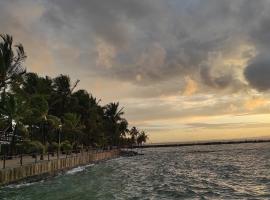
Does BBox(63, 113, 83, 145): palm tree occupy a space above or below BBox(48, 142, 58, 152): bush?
above

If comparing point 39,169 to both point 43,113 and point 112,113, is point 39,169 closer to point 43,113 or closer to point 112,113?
point 43,113

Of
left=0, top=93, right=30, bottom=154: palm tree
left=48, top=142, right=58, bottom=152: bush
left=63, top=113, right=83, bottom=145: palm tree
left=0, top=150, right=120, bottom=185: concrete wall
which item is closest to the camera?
left=0, top=150, right=120, bottom=185: concrete wall

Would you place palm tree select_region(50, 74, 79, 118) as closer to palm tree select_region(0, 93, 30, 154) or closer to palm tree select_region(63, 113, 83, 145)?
palm tree select_region(63, 113, 83, 145)

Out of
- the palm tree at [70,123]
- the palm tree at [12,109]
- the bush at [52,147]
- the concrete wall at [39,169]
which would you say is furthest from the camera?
the palm tree at [70,123]

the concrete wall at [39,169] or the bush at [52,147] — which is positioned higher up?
the bush at [52,147]

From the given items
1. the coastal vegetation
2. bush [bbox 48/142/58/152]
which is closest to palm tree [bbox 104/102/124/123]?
the coastal vegetation

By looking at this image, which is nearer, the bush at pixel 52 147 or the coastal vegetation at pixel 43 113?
the coastal vegetation at pixel 43 113

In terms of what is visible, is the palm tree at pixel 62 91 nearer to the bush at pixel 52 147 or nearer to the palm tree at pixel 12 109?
the bush at pixel 52 147

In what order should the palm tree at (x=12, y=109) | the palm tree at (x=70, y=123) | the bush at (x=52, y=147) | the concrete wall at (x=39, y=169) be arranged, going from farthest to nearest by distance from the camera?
the palm tree at (x=70, y=123) → the bush at (x=52, y=147) → the palm tree at (x=12, y=109) → the concrete wall at (x=39, y=169)

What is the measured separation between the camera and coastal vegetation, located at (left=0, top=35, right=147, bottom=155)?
4614cm

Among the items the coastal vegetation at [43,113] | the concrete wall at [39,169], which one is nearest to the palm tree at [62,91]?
the coastal vegetation at [43,113]

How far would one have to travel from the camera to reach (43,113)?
57.0 metres

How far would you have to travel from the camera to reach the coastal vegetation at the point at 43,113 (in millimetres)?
46137

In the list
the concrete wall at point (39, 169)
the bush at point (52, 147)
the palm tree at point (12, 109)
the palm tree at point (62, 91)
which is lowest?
the concrete wall at point (39, 169)
